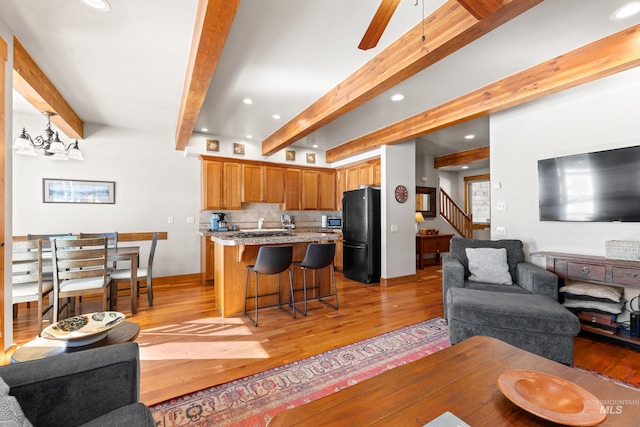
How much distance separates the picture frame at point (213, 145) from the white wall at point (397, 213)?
121 inches

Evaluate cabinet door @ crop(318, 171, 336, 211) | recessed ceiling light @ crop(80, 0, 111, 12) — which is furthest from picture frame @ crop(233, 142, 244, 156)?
recessed ceiling light @ crop(80, 0, 111, 12)

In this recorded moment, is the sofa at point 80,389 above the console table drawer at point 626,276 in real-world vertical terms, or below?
below

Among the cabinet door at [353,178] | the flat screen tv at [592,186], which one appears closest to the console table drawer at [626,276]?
the flat screen tv at [592,186]

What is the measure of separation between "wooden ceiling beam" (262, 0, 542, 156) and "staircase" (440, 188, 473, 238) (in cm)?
529

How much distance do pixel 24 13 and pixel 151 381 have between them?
2878 mm

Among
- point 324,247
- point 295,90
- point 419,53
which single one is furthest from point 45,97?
point 419,53

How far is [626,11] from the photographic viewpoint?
1986 mm

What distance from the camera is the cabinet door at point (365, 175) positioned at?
5324 millimetres

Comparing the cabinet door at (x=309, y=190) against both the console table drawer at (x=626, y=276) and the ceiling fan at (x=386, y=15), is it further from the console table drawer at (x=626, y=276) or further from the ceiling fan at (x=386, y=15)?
the console table drawer at (x=626, y=276)

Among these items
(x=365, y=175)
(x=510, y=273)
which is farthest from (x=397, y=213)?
(x=510, y=273)

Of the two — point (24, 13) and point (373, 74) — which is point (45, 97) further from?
point (373, 74)

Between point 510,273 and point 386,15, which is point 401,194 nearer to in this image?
point 510,273

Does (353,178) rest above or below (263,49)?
below

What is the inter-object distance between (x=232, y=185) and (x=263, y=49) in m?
3.27
